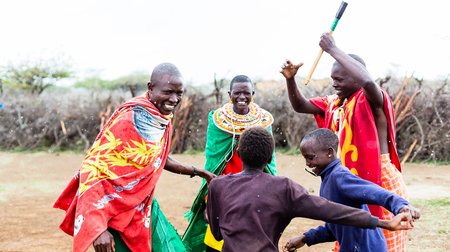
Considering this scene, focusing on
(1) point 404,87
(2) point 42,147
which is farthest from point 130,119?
(2) point 42,147

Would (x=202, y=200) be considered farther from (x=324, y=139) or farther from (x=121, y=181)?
(x=324, y=139)

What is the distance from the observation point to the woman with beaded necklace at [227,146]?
462 cm

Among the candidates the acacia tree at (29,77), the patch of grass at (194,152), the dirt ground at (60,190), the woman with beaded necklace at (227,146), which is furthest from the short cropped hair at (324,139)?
the acacia tree at (29,77)

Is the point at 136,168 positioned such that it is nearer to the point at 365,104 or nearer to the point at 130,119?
the point at 130,119

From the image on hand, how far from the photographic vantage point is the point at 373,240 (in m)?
2.88

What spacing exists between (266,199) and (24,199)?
7305 millimetres

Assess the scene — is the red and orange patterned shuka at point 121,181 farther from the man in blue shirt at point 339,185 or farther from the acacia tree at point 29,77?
the acacia tree at point 29,77

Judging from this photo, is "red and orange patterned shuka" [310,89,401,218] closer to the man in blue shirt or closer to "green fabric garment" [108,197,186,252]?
the man in blue shirt

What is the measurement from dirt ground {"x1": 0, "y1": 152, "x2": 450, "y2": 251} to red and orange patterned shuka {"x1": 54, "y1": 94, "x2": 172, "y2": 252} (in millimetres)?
2688

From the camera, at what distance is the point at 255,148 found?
2.73 meters

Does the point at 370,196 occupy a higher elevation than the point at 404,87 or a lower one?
higher

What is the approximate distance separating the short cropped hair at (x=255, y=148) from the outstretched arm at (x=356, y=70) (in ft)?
2.40

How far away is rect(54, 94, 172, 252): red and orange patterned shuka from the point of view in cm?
315

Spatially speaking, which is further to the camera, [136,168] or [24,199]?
[24,199]
